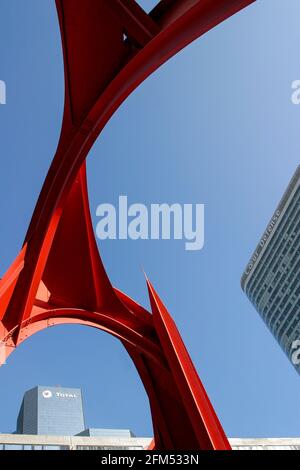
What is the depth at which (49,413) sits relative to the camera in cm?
11612

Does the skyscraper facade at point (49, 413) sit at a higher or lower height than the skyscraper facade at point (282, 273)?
higher

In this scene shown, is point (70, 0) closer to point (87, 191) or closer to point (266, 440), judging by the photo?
point (87, 191)

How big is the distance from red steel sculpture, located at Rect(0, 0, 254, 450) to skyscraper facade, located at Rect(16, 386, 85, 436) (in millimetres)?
109222

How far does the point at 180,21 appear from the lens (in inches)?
325

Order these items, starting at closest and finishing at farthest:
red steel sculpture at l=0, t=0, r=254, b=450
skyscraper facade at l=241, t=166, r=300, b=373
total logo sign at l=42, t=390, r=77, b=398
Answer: red steel sculpture at l=0, t=0, r=254, b=450, skyscraper facade at l=241, t=166, r=300, b=373, total logo sign at l=42, t=390, r=77, b=398

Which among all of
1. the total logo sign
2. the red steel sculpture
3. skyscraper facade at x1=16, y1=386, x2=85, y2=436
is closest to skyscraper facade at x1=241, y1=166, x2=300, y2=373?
the red steel sculpture

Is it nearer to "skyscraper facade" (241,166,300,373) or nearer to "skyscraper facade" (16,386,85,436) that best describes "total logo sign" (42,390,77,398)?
"skyscraper facade" (16,386,85,436)

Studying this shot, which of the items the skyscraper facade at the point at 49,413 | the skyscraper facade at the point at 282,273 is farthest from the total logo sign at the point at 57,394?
the skyscraper facade at the point at 282,273

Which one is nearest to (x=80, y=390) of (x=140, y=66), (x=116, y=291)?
(x=116, y=291)

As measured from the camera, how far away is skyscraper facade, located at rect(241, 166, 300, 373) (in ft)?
196

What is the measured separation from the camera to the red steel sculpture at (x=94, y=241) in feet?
30.7

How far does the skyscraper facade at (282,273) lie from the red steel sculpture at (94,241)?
47.6 m

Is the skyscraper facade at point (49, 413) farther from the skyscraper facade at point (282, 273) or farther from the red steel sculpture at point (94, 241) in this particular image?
the red steel sculpture at point (94, 241)

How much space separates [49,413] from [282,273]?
8037cm
